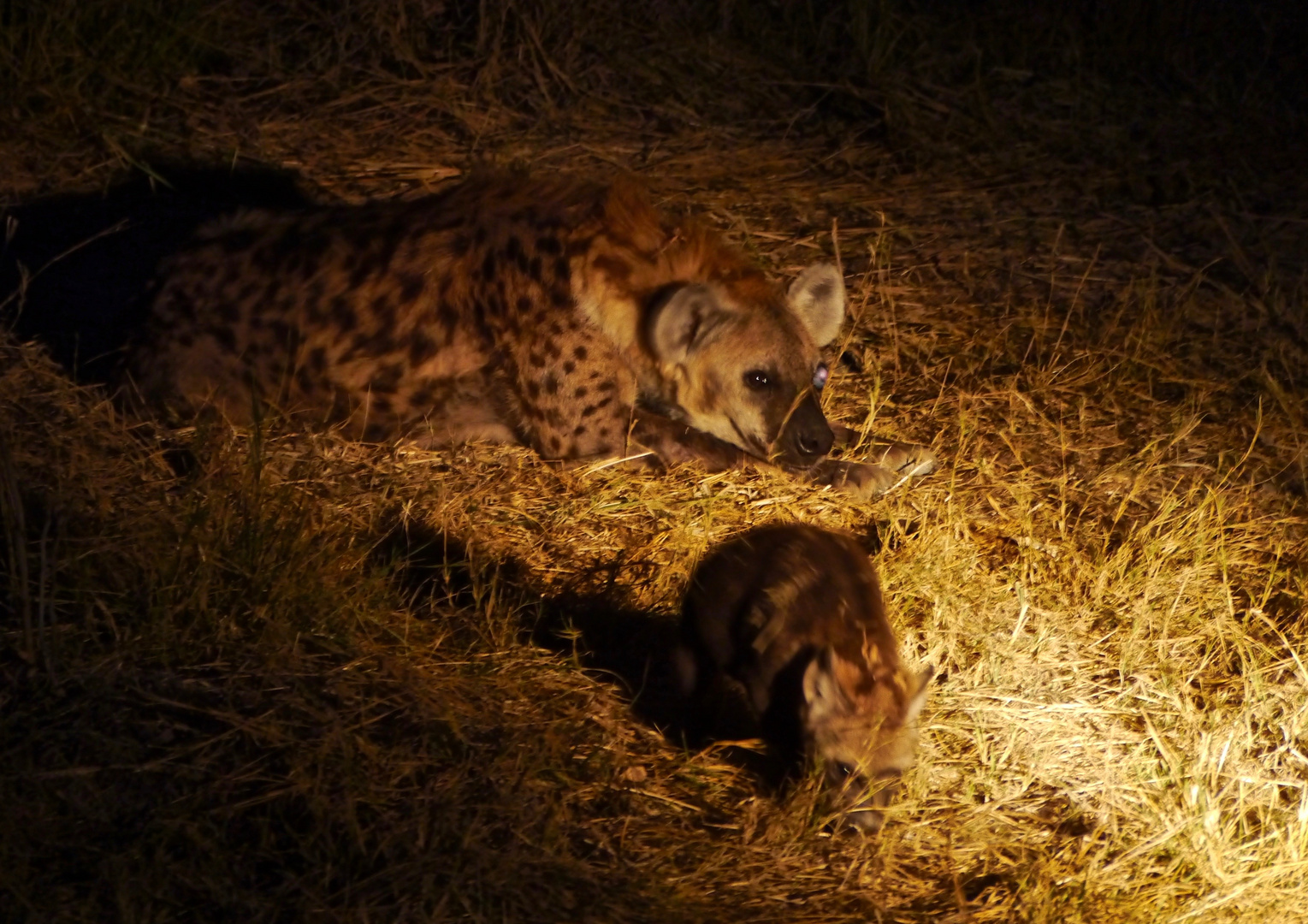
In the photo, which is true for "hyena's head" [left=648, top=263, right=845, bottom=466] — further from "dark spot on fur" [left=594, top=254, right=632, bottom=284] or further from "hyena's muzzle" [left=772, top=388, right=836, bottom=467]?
"dark spot on fur" [left=594, top=254, right=632, bottom=284]

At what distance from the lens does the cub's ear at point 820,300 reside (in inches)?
156

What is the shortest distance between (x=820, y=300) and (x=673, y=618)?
1129 millimetres

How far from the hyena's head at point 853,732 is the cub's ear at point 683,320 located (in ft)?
4.20

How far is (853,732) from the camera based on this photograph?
8.85 ft

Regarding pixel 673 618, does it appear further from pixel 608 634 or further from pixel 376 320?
pixel 376 320

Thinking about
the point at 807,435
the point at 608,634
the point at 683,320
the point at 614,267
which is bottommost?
the point at 608,634

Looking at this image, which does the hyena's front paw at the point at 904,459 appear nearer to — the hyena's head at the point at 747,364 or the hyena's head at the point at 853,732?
the hyena's head at the point at 747,364

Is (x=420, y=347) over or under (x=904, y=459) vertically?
over

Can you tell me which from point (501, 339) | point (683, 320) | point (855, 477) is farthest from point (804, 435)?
point (501, 339)

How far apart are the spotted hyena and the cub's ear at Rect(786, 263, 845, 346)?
3.4 inches

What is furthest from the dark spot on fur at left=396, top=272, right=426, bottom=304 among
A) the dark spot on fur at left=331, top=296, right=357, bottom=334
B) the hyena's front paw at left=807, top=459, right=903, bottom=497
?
the hyena's front paw at left=807, top=459, right=903, bottom=497

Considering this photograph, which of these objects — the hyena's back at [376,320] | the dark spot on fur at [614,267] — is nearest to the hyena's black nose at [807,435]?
the hyena's back at [376,320]

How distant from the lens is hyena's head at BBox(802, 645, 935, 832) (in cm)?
269

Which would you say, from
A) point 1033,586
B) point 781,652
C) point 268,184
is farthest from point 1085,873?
point 268,184
